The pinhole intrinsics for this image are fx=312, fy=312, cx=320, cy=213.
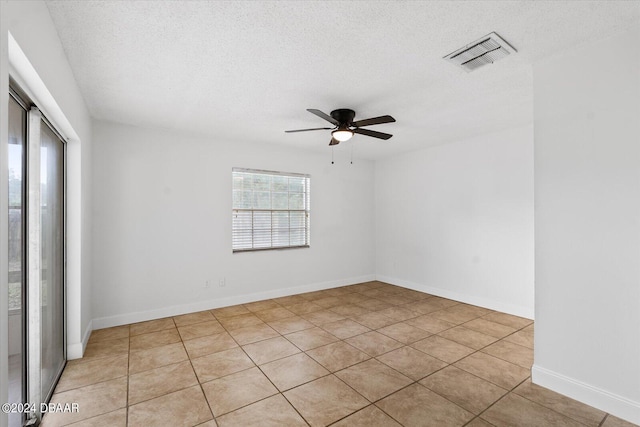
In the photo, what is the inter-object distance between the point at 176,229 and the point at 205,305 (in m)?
1.19

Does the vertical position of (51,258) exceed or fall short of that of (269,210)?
it falls short

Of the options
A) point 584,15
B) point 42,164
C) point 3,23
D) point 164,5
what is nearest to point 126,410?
point 42,164

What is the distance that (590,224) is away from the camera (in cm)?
223

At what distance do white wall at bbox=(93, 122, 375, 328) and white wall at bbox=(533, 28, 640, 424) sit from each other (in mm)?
3718

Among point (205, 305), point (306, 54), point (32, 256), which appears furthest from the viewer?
point (205, 305)

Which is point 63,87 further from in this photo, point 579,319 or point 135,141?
point 579,319

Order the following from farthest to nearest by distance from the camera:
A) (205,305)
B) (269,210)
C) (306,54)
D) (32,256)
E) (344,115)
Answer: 1. (269,210)
2. (205,305)
3. (344,115)
4. (306,54)
5. (32,256)

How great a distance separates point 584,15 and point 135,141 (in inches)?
182

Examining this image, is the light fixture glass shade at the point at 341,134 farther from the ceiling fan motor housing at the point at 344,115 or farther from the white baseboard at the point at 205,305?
the white baseboard at the point at 205,305

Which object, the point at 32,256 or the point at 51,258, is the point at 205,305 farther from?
the point at 32,256

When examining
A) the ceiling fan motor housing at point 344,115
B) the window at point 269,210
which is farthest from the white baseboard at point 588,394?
the window at point 269,210

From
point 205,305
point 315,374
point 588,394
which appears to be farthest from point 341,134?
point 205,305

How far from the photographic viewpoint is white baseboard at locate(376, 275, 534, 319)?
14.0 feet

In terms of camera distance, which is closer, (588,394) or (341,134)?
(588,394)
